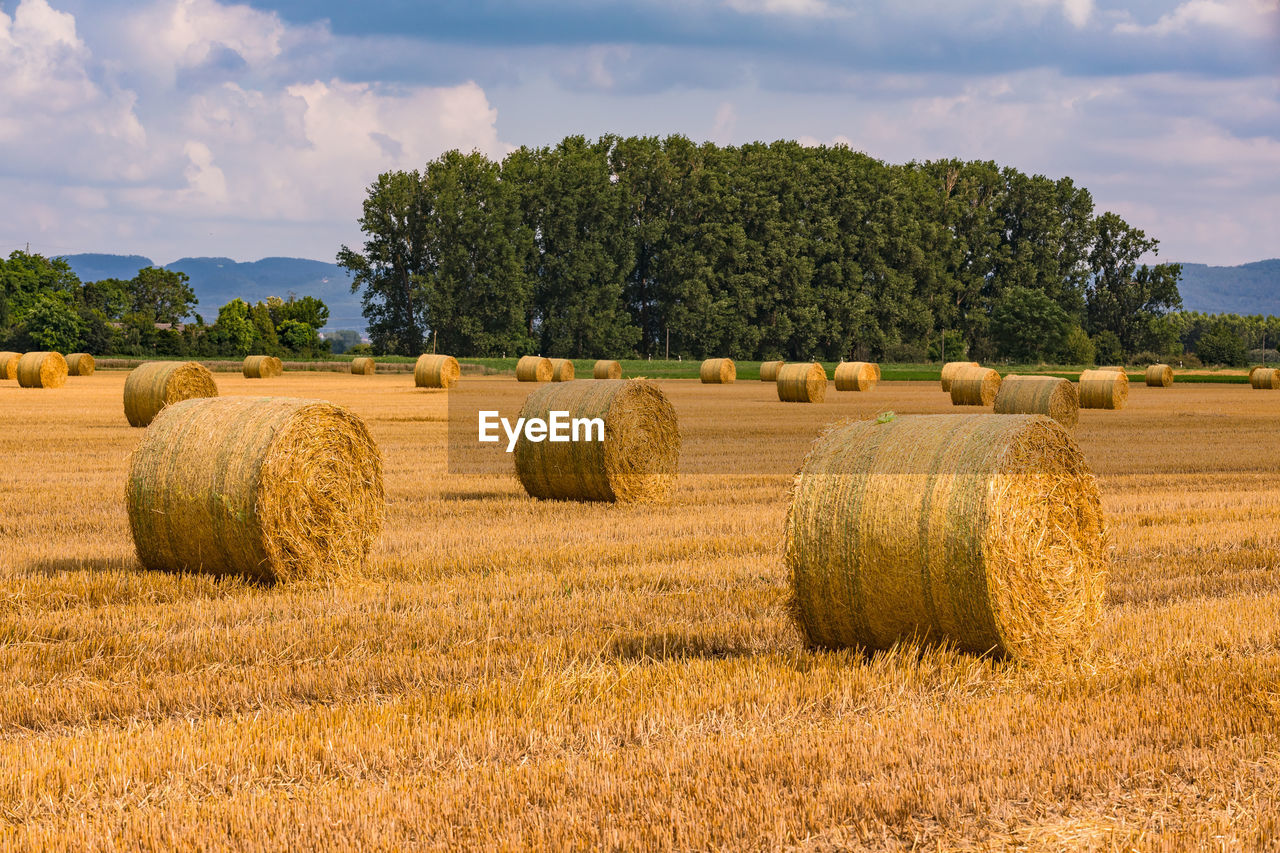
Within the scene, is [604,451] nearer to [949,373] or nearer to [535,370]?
[949,373]

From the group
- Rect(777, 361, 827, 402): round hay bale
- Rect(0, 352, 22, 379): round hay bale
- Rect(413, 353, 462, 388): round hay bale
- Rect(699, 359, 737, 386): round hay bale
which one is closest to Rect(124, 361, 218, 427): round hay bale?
Rect(777, 361, 827, 402): round hay bale

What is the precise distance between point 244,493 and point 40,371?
35.7 metres

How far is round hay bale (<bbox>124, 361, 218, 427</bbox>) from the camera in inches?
1051

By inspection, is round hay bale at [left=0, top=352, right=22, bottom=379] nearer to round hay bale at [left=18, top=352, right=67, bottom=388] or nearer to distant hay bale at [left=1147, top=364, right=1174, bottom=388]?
round hay bale at [left=18, top=352, right=67, bottom=388]

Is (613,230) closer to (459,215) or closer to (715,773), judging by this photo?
(459,215)

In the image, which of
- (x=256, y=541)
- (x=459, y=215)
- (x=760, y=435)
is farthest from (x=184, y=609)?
(x=459, y=215)

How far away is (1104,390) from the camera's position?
121ft

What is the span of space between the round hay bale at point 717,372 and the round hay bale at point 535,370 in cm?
670

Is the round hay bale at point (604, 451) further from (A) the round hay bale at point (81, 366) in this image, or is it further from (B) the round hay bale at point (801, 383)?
(A) the round hay bale at point (81, 366)

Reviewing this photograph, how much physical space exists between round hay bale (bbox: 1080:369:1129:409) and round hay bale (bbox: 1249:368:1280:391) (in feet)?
55.7

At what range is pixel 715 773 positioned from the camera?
5.46m

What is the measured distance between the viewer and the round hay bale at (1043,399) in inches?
1096

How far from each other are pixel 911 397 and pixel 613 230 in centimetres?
4569

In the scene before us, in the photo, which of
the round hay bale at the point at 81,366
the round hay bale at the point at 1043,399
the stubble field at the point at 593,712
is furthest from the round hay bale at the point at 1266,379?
the round hay bale at the point at 81,366
